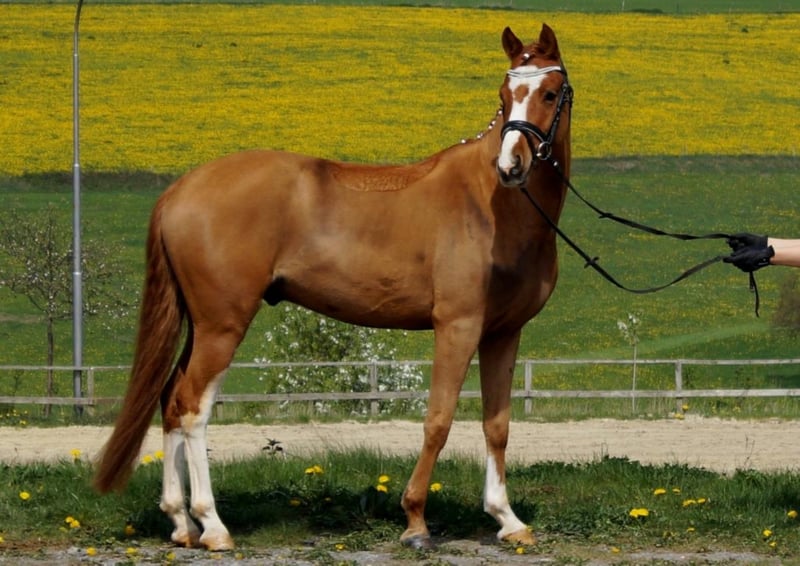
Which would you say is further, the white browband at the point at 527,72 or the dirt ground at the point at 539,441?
the dirt ground at the point at 539,441

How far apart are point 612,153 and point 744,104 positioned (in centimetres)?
852

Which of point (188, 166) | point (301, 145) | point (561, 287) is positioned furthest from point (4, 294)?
point (561, 287)

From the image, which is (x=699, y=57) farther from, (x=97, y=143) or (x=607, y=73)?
(x=97, y=143)

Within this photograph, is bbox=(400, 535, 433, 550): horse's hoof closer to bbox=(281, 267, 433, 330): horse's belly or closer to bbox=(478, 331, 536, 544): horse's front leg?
bbox=(478, 331, 536, 544): horse's front leg

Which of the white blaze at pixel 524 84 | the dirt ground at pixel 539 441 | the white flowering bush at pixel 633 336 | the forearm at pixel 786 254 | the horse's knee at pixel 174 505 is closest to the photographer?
the white blaze at pixel 524 84

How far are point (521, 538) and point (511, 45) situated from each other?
2.88m

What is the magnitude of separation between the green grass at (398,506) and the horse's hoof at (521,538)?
141 millimetres

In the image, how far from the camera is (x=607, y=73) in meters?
61.0

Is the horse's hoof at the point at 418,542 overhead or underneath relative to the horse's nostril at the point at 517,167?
underneath

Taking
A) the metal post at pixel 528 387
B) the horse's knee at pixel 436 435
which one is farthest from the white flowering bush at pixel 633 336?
the horse's knee at pixel 436 435

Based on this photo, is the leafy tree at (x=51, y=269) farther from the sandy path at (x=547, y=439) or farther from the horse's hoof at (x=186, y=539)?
the horse's hoof at (x=186, y=539)

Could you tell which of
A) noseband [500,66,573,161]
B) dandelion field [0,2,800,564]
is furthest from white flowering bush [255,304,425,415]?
noseband [500,66,573,161]

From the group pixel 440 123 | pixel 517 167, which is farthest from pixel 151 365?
pixel 440 123

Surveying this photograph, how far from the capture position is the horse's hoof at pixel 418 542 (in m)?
8.91
